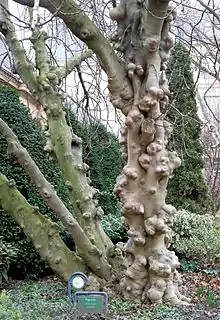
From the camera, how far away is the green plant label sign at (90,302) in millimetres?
3912

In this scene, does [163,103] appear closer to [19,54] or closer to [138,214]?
[138,214]

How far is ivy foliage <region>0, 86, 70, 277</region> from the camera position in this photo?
19.7 feet

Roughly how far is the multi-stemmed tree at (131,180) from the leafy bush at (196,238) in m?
2.42

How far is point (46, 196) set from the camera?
14.7 feet

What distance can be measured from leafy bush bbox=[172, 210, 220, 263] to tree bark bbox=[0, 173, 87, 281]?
8.79ft

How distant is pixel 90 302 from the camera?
3.91m

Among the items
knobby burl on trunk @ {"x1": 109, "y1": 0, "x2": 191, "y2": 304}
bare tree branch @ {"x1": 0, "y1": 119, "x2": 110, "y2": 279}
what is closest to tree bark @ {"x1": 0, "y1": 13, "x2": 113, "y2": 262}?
bare tree branch @ {"x1": 0, "y1": 119, "x2": 110, "y2": 279}

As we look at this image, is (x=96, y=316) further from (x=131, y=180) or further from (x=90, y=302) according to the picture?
(x=131, y=180)

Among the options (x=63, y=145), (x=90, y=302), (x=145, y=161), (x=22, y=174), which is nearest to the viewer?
(x=90, y=302)

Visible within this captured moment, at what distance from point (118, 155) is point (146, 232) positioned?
25.9ft

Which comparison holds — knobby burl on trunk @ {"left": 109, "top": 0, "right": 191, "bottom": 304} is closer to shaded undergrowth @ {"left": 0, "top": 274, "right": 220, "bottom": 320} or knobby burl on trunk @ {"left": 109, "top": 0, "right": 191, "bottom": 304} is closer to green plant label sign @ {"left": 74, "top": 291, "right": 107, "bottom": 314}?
shaded undergrowth @ {"left": 0, "top": 274, "right": 220, "bottom": 320}

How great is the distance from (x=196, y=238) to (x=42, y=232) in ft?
10.3

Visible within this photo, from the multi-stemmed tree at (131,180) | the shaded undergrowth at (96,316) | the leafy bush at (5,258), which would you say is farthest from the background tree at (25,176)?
the multi-stemmed tree at (131,180)

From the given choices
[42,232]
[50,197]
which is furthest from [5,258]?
[50,197]
